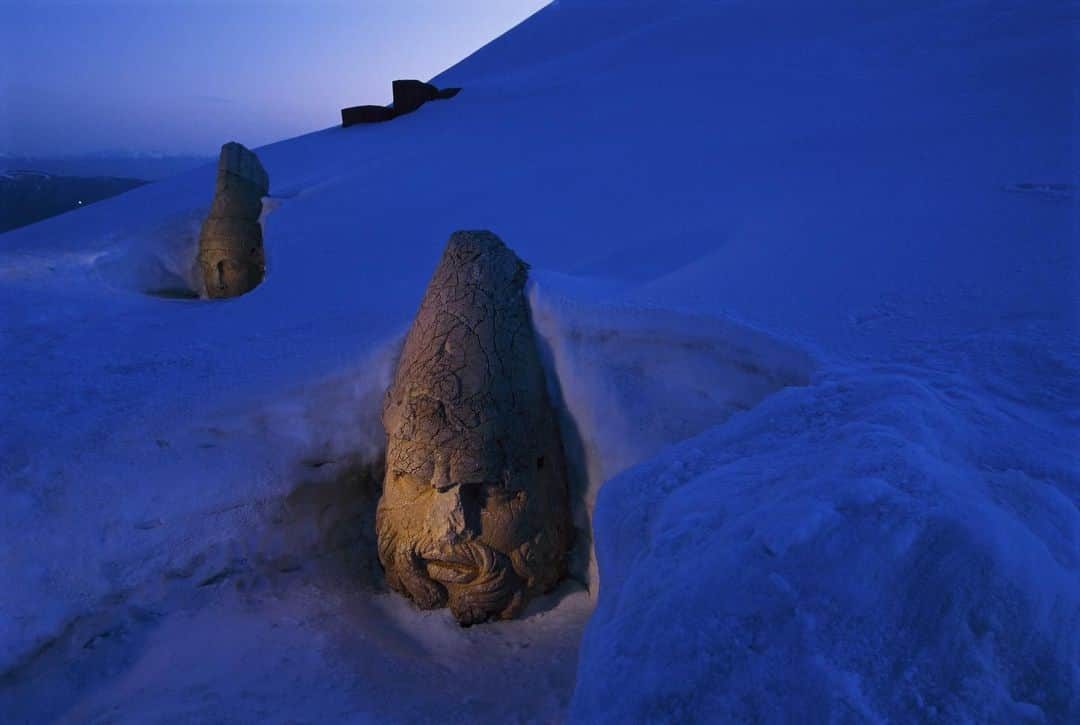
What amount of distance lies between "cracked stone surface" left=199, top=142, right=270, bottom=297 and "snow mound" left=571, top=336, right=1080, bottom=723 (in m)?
4.30

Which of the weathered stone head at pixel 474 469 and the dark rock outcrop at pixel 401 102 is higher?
the dark rock outcrop at pixel 401 102

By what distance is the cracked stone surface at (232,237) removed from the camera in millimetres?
4887

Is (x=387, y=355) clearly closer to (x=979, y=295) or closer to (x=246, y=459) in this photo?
(x=246, y=459)

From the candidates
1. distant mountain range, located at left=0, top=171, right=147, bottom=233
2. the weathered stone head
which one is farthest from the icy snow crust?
distant mountain range, located at left=0, top=171, right=147, bottom=233

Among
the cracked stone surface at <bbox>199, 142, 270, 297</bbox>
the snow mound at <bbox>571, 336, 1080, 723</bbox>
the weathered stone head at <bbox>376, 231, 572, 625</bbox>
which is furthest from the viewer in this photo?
the cracked stone surface at <bbox>199, 142, 270, 297</bbox>

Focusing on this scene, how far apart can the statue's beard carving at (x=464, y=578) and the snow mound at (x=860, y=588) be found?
4.04ft

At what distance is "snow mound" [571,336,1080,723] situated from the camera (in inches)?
35.1

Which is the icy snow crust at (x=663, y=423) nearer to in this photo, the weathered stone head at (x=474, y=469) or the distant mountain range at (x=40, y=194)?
the weathered stone head at (x=474, y=469)

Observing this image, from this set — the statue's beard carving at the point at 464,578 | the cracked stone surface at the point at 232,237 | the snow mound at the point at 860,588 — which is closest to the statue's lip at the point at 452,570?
the statue's beard carving at the point at 464,578

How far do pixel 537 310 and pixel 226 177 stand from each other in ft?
11.3

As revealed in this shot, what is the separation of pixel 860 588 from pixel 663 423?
1.28 metres

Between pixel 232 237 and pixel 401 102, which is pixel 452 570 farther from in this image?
pixel 401 102

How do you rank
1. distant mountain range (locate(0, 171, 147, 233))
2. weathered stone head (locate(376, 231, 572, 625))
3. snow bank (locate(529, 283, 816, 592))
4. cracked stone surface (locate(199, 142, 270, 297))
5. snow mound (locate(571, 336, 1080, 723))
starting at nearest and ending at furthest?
snow mound (locate(571, 336, 1080, 723)) → snow bank (locate(529, 283, 816, 592)) → weathered stone head (locate(376, 231, 572, 625)) → cracked stone surface (locate(199, 142, 270, 297)) → distant mountain range (locate(0, 171, 147, 233))

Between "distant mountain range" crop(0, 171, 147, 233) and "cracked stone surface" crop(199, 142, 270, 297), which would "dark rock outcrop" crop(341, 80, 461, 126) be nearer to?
"distant mountain range" crop(0, 171, 147, 233)
